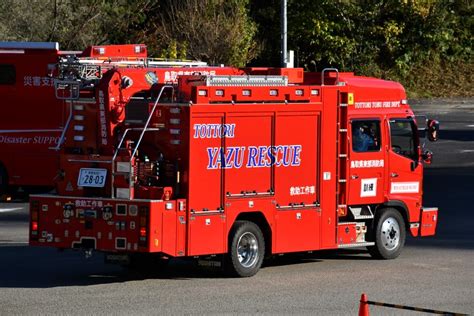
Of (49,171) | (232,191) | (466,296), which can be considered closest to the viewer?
(466,296)

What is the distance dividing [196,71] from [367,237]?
3.64m

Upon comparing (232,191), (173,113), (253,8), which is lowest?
(232,191)

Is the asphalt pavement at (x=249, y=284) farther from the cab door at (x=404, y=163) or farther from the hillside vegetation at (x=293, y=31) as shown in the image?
the hillside vegetation at (x=293, y=31)

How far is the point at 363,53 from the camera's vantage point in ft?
182

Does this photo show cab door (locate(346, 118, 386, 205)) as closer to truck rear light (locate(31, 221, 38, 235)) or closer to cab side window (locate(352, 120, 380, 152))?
cab side window (locate(352, 120, 380, 152))

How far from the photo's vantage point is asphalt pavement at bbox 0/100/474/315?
14062mm

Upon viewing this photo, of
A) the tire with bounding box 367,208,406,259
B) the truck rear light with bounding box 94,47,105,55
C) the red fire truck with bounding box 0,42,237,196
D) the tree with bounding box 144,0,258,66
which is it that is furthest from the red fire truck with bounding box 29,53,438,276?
the tree with bounding box 144,0,258,66

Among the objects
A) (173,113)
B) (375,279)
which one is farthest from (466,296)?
(173,113)

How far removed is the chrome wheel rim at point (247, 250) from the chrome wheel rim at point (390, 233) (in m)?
2.87

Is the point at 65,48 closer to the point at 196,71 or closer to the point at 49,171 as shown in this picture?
the point at 49,171

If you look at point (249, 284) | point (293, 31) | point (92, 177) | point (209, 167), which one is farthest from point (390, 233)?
point (293, 31)

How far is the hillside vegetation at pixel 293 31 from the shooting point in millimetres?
42094

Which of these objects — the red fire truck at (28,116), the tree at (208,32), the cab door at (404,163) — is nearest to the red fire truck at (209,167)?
the cab door at (404,163)

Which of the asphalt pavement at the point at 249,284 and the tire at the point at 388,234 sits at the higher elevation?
the tire at the point at 388,234
